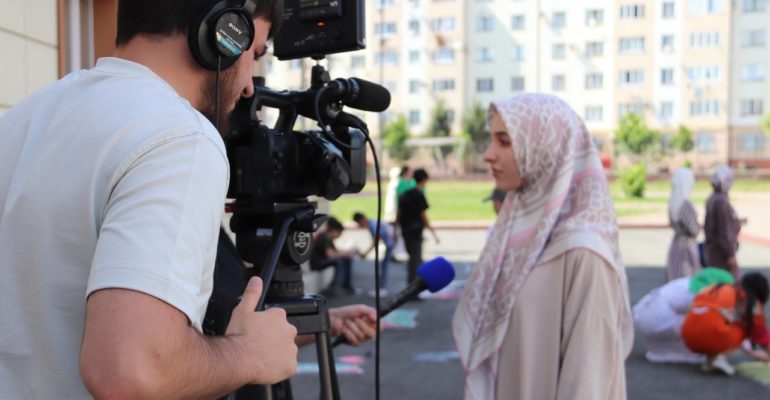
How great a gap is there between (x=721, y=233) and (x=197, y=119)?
28.0 feet

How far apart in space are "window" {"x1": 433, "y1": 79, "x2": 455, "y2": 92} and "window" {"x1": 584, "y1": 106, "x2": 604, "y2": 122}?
10.7m

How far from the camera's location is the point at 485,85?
60.8 m

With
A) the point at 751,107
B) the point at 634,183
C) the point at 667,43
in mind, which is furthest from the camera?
the point at 667,43

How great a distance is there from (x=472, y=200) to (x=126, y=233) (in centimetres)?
3720

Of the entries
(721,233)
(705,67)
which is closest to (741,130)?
(705,67)

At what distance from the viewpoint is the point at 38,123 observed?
1.17 meters

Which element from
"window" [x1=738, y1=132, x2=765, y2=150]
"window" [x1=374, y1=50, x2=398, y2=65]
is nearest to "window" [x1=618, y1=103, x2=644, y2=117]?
"window" [x1=738, y1=132, x2=765, y2=150]

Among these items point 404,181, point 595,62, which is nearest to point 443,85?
point 595,62

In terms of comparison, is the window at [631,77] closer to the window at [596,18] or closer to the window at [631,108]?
the window at [631,108]

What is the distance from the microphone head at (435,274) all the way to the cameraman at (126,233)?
25.4 inches

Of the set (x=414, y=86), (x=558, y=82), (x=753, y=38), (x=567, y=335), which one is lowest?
(x=567, y=335)

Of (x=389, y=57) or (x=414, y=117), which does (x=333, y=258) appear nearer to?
(x=389, y=57)

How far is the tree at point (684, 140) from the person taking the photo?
51469mm

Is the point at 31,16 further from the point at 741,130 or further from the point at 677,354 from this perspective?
the point at 741,130
